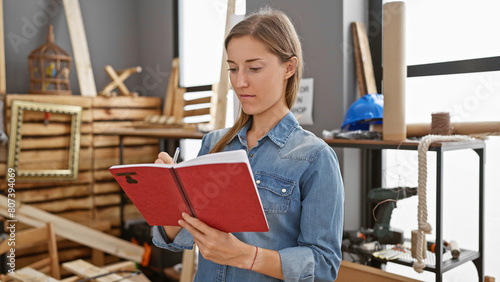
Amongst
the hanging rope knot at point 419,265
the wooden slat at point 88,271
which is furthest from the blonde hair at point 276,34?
the wooden slat at point 88,271

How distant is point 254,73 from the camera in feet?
3.42

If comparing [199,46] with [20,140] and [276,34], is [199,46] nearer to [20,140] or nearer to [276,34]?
[20,140]

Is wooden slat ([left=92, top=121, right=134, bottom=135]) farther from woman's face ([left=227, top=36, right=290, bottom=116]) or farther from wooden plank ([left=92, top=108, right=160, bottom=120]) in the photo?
woman's face ([left=227, top=36, right=290, bottom=116])

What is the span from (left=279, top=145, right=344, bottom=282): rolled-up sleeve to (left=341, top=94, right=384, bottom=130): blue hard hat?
997mm

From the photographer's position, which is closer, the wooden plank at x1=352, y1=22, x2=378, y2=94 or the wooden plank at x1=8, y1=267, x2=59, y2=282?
the wooden plank at x1=352, y1=22, x2=378, y2=94

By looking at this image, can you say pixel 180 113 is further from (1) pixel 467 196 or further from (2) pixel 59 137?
(1) pixel 467 196

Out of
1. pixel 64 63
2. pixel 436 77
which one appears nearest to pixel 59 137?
pixel 64 63

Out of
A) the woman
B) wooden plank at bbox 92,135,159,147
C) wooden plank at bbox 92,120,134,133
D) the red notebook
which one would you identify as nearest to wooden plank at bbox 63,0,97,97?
wooden plank at bbox 92,120,134,133

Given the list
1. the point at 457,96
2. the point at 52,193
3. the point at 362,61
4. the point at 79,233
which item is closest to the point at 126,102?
the point at 52,193

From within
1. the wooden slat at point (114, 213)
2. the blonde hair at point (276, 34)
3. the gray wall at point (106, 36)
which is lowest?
the wooden slat at point (114, 213)

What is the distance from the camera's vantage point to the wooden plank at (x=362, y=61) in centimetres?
234

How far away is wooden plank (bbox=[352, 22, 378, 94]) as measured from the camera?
2338 mm

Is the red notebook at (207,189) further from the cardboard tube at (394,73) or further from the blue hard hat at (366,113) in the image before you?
the blue hard hat at (366,113)

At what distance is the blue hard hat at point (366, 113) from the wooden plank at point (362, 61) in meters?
0.33
